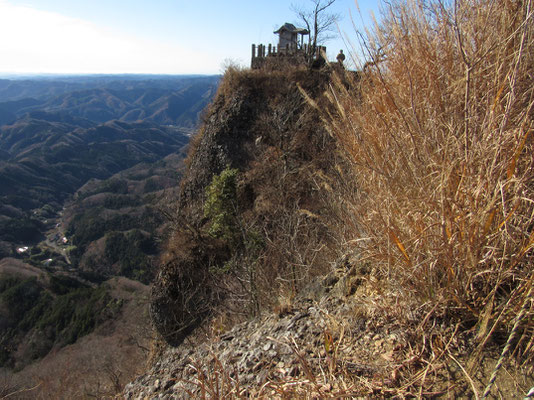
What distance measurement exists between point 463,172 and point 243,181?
13.3m

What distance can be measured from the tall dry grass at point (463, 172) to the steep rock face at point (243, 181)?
6.56 m

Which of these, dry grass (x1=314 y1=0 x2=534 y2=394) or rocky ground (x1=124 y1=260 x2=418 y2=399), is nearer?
dry grass (x1=314 y1=0 x2=534 y2=394)

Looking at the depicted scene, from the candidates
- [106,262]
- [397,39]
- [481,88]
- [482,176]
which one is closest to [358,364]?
[482,176]

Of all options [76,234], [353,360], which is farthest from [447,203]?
[76,234]

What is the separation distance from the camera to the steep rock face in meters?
10.4

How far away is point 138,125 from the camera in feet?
611

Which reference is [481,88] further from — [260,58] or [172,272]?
[260,58]

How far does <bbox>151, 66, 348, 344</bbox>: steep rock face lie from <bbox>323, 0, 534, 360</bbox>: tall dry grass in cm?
656

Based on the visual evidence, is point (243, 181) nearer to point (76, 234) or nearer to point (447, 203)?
point (447, 203)

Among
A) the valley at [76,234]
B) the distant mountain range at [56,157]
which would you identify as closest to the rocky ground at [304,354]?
the valley at [76,234]

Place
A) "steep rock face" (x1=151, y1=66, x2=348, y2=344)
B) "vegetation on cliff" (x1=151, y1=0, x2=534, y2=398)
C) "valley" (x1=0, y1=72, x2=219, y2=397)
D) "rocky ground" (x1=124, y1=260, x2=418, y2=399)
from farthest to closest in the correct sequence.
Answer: "valley" (x1=0, y1=72, x2=219, y2=397), "steep rock face" (x1=151, y1=66, x2=348, y2=344), "rocky ground" (x1=124, y1=260, x2=418, y2=399), "vegetation on cliff" (x1=151, y1=0, x2=534, y2=398)

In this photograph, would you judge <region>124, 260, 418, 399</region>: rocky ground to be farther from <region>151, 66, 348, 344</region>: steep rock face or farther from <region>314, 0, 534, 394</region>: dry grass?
<region>151, 66, 348, 344</region>: steep rock face

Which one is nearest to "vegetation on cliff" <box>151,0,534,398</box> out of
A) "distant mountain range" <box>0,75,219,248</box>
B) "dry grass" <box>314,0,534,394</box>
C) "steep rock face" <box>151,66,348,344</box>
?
"dry grass" <box>314,0,534,394</box>

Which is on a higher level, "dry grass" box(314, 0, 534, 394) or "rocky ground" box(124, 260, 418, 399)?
"dry grass" box(314, 0, 534, 394)
